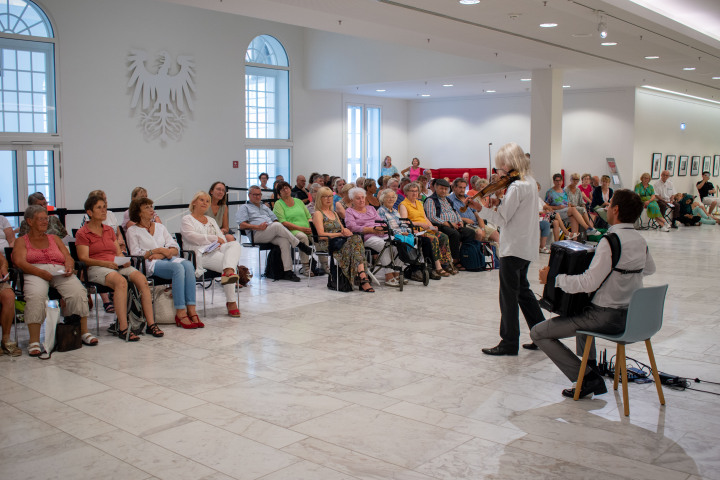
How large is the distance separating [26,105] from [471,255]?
24.5ft

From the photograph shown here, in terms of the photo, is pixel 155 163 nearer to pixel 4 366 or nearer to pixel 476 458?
pixel 4 366

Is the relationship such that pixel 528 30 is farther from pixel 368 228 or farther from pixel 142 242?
pixel 142 242

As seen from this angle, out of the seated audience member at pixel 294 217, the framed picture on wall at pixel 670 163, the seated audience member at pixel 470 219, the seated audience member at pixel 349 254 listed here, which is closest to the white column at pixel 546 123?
the seated audience member at pixel 470 219

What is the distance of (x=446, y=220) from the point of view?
9203mm

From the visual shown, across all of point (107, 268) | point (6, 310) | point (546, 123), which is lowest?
point (6, 310)

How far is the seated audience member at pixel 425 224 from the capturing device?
8.76m

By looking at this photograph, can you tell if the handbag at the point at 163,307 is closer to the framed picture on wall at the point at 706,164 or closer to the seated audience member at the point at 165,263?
the seated audience member at the point at 165,263

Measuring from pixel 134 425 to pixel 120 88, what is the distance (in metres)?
9.54

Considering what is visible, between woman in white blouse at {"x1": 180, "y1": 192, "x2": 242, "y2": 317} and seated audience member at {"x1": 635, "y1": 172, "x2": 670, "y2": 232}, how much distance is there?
37.5 ft

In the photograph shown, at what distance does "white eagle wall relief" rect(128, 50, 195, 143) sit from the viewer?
40.3 ft

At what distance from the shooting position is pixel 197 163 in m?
13.4

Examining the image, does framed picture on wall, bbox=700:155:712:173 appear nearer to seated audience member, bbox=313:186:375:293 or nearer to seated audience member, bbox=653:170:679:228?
seated audience member, bbox=653:170:679:228

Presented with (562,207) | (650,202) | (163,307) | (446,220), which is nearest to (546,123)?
(562,207)

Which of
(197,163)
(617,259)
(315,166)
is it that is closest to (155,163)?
(197,163)
